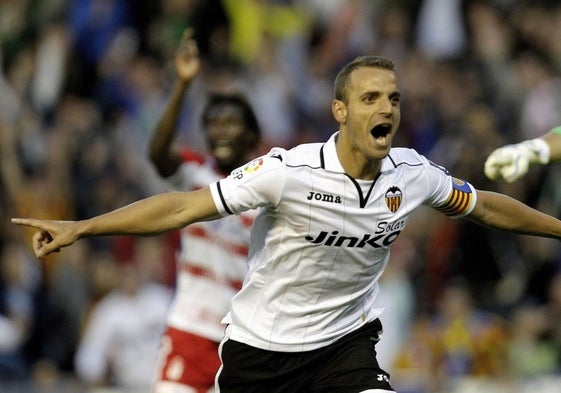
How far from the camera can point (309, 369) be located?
Result: 8.13 metres

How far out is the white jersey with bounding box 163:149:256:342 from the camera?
9.73 m

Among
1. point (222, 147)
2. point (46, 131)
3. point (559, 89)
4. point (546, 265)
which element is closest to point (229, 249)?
point (222, 147)

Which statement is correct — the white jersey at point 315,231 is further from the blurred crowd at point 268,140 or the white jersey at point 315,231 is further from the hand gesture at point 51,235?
the blurred crowd at point 268,140

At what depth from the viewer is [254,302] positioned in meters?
8.20

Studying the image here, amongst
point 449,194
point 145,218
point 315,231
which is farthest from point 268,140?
point 145,218

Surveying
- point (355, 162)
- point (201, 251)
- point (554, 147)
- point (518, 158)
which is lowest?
point (201, 251)

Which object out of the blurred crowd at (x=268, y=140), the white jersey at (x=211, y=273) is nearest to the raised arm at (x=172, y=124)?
the white jersey at (x=211, y=273)

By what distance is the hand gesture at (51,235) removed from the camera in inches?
287

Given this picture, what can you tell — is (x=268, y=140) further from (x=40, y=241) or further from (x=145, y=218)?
(x=40, y=241)

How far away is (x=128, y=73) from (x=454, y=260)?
17.4 ft

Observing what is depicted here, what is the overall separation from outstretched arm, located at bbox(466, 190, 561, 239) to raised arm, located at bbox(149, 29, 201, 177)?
245 centimetres

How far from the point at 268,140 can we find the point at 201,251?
6.66m

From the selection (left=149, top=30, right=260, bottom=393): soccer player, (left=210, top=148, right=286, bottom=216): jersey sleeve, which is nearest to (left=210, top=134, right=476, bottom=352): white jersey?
(left=210, top=148, right=286, bottom=216): jersey sleeve

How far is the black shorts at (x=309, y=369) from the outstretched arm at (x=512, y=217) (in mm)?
966
